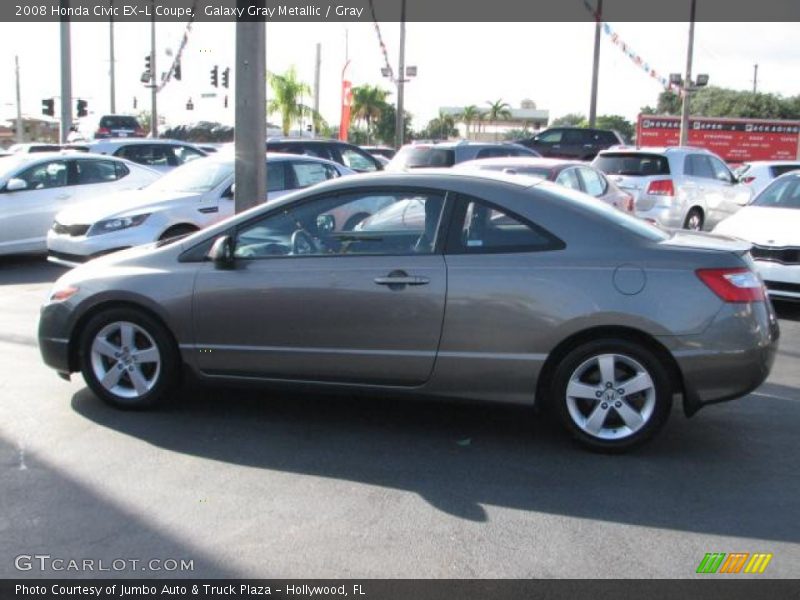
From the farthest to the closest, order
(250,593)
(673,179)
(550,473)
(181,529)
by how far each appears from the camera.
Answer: (673,179)
(550,473)
(181,529)
(250,593)

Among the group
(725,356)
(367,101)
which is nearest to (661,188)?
(725,356)

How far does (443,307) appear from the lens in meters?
5.16

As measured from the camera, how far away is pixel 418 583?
365 cm

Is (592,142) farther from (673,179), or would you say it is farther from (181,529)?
(181,529)

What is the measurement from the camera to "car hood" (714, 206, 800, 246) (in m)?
9.31

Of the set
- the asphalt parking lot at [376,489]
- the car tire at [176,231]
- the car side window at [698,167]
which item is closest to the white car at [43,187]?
the car tire at [176,231]

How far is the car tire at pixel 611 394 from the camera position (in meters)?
5.02

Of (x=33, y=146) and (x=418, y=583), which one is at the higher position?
(x=33, y=146)

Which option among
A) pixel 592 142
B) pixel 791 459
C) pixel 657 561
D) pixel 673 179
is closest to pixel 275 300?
pixel 657 561

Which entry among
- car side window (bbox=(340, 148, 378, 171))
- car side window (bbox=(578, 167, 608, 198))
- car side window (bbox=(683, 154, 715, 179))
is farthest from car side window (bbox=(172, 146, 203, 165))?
car side window (bbox=(683, 154, 715, 179))

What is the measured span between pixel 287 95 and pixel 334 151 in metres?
19.2

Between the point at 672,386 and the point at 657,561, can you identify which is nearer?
the point at 657,561

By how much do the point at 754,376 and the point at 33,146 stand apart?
2285 centimetres

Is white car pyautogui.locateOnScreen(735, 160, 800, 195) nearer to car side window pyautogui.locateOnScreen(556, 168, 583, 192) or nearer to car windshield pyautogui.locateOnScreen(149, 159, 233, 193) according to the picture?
car side window pyautogui.locateOnScreen(556, 168, 583, 192)
